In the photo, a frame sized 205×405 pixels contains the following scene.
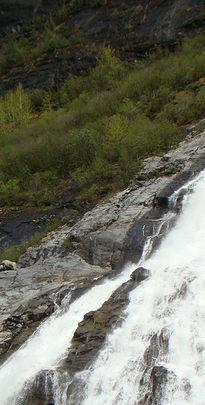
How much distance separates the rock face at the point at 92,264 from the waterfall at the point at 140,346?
0.25 meters

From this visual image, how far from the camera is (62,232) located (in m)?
20.1

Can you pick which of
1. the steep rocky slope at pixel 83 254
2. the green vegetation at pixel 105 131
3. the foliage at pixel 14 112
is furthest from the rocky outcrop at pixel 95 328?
the foliage at pixel 14 112

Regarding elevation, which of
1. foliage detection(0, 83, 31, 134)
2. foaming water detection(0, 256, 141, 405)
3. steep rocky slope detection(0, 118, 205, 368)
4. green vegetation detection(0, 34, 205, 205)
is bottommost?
foaming water detection(0, 256, 141, 405)

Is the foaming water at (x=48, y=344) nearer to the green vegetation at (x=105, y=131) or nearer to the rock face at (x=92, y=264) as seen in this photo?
the rock face at (x=92, y=264)

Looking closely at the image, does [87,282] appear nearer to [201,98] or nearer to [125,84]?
[201,98]

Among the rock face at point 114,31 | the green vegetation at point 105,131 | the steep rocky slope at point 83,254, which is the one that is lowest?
the steep rocky slope at point 83,254

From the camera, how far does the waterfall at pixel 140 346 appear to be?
866 cm

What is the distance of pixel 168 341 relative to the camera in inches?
378

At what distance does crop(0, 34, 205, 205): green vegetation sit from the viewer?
28.9 metres

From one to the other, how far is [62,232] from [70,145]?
14937mm

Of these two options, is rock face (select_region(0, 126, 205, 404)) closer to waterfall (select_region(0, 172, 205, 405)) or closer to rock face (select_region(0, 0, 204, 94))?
waterfall (select_region(0, 172, 205, 405))

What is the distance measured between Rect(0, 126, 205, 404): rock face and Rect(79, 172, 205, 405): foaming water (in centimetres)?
27

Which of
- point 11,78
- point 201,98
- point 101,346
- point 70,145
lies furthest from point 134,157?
point 11,78

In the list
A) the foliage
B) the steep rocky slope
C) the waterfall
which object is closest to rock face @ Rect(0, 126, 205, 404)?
the steep rocky slope
